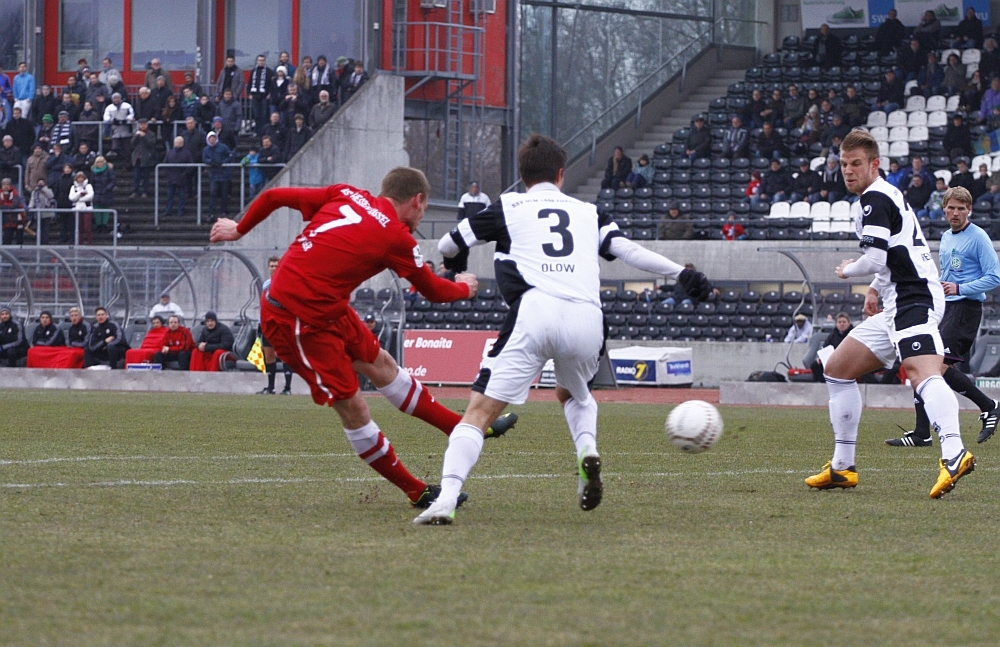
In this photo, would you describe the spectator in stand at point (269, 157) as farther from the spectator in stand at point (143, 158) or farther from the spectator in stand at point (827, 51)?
the spectator in stand at point (827, 51)

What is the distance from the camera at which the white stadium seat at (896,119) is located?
32.0 metres

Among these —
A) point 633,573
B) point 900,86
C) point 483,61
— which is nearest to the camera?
point 633,573

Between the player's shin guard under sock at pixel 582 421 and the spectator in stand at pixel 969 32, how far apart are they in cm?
2898

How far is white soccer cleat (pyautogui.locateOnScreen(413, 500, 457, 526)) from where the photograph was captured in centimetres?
657

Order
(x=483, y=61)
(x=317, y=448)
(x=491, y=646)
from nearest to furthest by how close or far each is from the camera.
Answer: (x=491, y=646), (x=317, y=448), (x=483, y=61)

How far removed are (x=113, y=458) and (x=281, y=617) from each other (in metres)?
6.16

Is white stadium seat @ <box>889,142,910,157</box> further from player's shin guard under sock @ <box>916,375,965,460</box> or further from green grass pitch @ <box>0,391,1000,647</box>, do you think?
player's shin guard under sock @ <box>916,375,965,460</box>

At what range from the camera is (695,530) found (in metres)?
6.57

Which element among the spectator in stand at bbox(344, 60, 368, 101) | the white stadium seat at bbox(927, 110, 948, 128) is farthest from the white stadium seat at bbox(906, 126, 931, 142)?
the spectator in stand at bbox(344, 60, 368, 101)

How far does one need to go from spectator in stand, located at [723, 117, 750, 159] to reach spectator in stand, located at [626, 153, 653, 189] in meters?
1.66

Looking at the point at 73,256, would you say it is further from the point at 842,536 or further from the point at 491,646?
the point at 491,646

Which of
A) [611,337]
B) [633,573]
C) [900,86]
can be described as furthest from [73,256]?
[633,573]

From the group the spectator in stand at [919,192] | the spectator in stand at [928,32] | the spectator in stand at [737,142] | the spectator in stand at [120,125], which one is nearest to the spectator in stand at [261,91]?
the spectator in stand at [120,125]

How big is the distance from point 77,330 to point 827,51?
1847 cm
